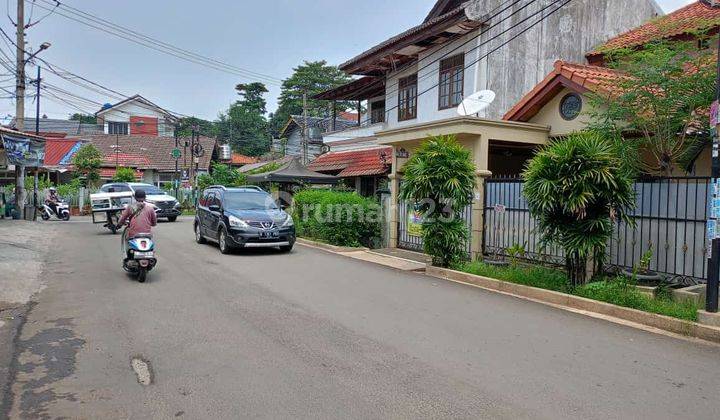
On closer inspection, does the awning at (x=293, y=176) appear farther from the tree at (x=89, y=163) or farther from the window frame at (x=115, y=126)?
the window frame at (x=115, y=126)

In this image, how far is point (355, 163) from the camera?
2362 cm

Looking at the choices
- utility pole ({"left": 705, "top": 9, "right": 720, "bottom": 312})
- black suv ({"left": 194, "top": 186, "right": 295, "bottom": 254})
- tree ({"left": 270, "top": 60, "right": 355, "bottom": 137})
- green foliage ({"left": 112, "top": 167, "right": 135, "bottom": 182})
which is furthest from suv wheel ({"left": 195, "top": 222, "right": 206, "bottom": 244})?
tree ({"left": 270, "top": 60, "right": 355, "bottom": 137})

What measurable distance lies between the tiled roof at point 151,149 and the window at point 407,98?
80.5ft

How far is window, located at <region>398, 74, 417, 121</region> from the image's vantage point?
20.5m

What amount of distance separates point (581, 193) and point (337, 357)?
5073 millimetres

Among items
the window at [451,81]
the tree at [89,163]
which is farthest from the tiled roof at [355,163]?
the tree at [89,163]

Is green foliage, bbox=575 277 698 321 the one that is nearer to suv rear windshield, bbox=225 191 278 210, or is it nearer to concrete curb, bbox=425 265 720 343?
concrete curb, bbox=425 265 720 343

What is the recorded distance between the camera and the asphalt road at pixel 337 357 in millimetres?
4391

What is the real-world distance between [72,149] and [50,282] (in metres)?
33.5

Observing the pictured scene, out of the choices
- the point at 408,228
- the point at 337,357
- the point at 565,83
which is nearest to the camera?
the point at 337,357

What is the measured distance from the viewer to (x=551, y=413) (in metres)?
4.26

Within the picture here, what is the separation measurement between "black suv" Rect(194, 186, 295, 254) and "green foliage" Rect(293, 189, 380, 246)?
1817mm

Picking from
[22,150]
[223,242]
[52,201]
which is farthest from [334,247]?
[52,201]

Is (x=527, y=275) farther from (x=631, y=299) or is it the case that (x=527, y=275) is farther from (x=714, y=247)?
(x=714, y=247)
